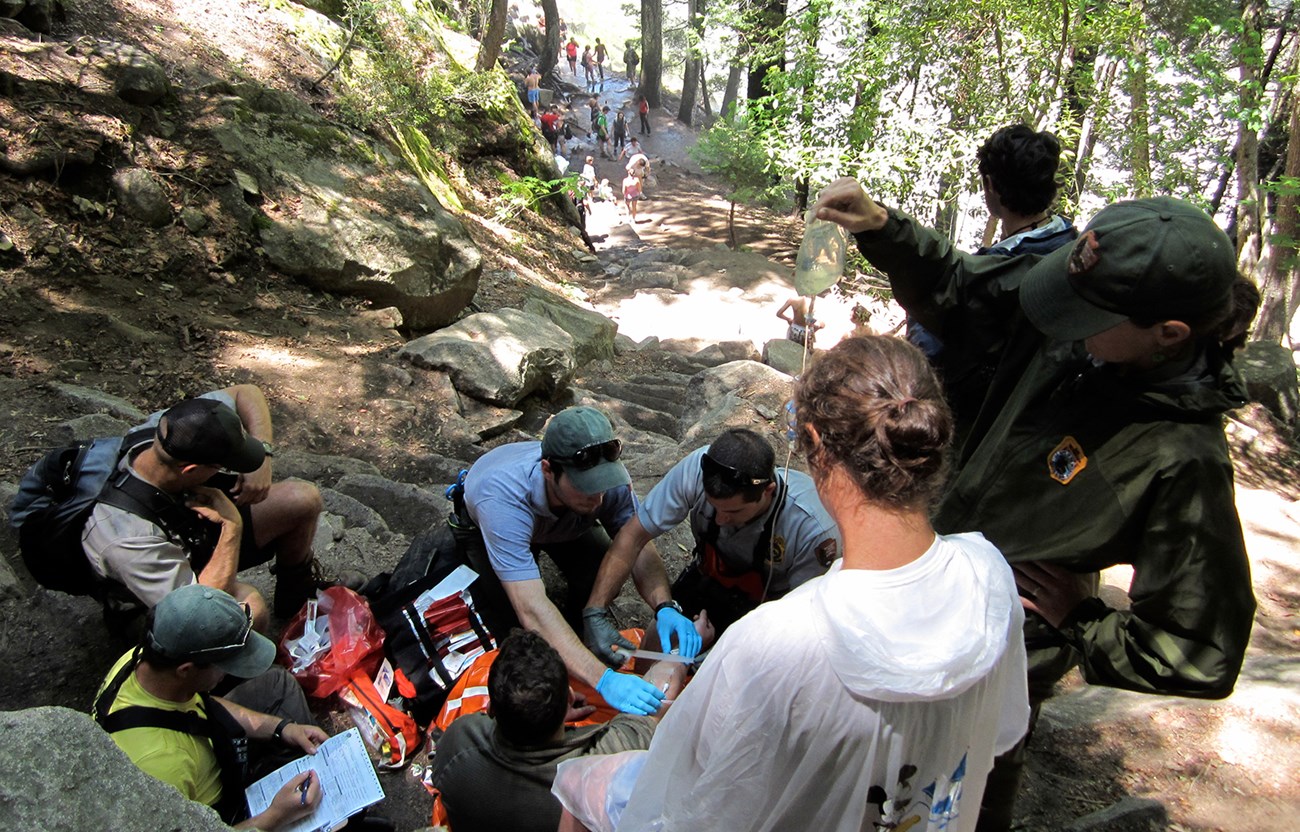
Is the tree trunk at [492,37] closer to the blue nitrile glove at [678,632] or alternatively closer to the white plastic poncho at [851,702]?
the blue nitrile glove at [678,632]

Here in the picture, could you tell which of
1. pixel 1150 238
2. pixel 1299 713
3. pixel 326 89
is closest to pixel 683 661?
pixel 1150 238

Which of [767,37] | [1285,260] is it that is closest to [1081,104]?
[1285,260]

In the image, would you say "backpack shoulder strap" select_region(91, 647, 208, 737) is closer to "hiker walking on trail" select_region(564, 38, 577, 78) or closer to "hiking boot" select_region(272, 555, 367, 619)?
"hiking boot" select_region(272, 555, 367, 619)

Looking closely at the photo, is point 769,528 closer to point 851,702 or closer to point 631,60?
point 851,702

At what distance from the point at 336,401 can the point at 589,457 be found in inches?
128

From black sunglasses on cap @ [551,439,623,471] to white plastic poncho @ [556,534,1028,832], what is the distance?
1.73 meters

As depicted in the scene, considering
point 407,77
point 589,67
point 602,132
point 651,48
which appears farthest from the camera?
point 589,67

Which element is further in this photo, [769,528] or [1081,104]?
[1081,104]

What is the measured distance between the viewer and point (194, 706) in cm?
241

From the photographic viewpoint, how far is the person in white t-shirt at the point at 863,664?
1.09 meters

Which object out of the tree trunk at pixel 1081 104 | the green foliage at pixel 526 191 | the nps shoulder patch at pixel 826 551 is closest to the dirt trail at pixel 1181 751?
the nps shoulder patch at pixel 826 551

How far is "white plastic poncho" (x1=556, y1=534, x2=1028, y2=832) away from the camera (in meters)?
1.08

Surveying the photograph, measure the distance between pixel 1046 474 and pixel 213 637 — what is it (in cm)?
229

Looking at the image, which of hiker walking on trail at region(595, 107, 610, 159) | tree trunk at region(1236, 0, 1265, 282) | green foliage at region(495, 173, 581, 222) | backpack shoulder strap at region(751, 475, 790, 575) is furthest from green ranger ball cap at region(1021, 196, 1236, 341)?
hiker walking on trail at region(595, 107, 610, 159)
